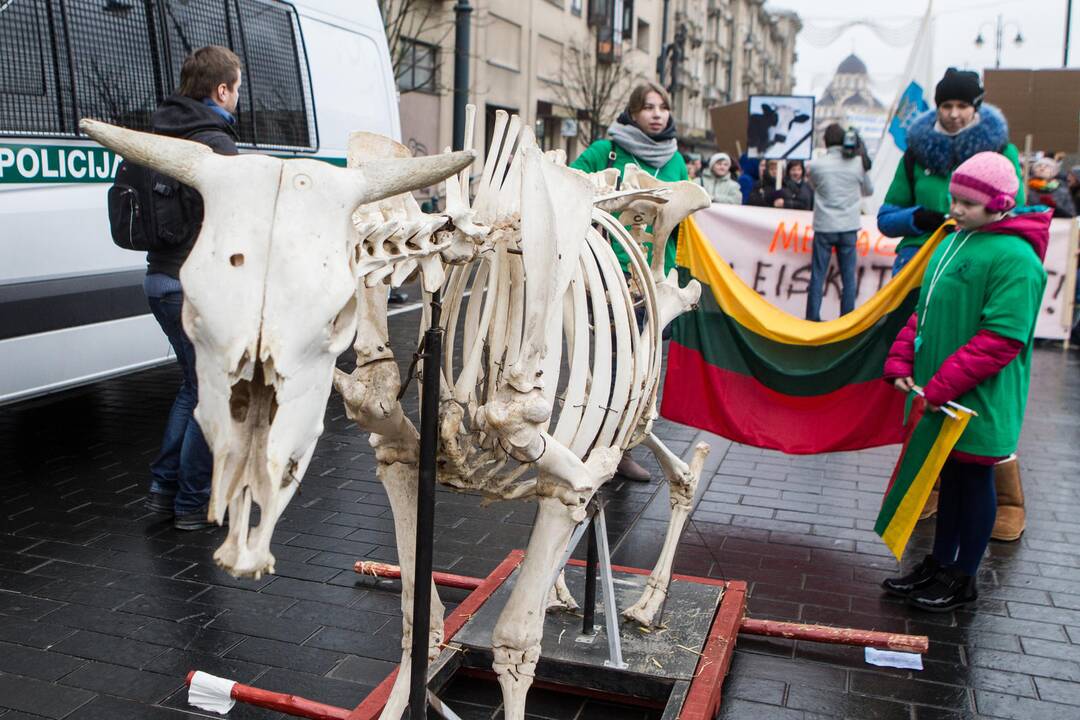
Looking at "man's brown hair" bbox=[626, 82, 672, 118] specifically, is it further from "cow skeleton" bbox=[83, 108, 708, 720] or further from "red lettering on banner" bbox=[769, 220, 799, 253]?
"red lettering on banner" bbox=[769, 220, 799, 253]

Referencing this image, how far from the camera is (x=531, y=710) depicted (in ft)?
12.5

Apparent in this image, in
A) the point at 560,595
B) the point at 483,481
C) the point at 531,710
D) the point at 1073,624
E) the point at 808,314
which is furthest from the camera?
the point at 808,314

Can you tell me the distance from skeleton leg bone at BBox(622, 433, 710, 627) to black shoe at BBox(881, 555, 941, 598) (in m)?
1.20

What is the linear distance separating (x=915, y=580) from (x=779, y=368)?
161cm

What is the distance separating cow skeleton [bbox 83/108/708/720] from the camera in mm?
2045

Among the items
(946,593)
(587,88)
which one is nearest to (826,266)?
(946,593)

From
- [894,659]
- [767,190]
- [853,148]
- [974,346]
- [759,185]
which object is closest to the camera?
[894,659]

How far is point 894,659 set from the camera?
4.21 meters

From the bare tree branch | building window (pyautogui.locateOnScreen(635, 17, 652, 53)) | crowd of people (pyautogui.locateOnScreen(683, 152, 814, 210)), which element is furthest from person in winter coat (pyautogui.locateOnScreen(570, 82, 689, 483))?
building window (pyautogui.locateOnScreen(635, 17, 652, 53))

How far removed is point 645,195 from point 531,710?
2.15 m

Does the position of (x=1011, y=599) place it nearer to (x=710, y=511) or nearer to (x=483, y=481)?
(x=710, y=511)

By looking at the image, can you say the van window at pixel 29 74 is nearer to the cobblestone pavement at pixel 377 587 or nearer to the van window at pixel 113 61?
the van window at pixel 113 61

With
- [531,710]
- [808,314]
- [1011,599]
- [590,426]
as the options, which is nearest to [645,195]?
[590,426]

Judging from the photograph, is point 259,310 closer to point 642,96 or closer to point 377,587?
point 377,587
